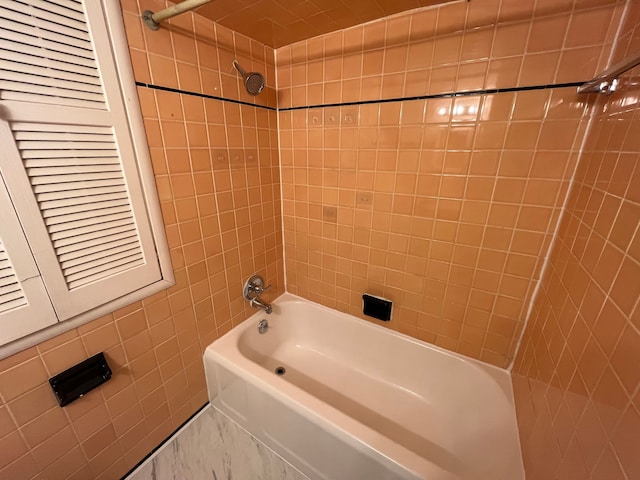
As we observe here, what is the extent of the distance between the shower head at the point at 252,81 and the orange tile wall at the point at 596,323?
4.20 ft

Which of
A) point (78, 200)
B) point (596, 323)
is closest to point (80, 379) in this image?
point (78, 200)

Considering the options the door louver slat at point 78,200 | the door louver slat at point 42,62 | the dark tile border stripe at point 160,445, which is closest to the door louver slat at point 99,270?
the door louver slat at point 78,200

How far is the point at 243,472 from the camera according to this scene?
115 cm

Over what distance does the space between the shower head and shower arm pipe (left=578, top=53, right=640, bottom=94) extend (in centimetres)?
122

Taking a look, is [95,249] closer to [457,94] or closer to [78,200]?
[78,200]

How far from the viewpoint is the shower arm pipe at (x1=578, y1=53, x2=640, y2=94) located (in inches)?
22.8

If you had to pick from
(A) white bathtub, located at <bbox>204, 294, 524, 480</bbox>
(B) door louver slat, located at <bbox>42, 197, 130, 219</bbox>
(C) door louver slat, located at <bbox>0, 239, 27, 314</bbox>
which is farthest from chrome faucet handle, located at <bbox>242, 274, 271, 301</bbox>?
(C) door louver slat, located at <bbox>0, 239, 27, 314</bbox>

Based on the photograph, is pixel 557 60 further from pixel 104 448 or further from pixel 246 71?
pixel 104 448

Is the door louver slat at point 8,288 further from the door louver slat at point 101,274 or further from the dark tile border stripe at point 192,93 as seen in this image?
the dark tile border stripe at point 192,93

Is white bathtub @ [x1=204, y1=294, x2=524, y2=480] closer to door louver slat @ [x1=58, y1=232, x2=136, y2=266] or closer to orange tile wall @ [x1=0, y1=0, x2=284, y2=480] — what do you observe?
orange tile wall @ [x1=0, y1=0, x2=284, y2=480]

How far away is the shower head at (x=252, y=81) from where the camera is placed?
1.15 m

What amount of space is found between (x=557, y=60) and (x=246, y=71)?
1260mm

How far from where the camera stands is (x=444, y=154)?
1.10 m

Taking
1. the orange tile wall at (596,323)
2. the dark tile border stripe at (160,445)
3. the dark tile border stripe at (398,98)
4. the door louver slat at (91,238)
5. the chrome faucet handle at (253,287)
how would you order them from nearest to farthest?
the orange tile wall at (596,323) → the door louver slat at (91,238) → the dark tile border stripe at (398,98) → the dark tile border stripe at (160,445) → the chrome faucet handle at (253,287)
